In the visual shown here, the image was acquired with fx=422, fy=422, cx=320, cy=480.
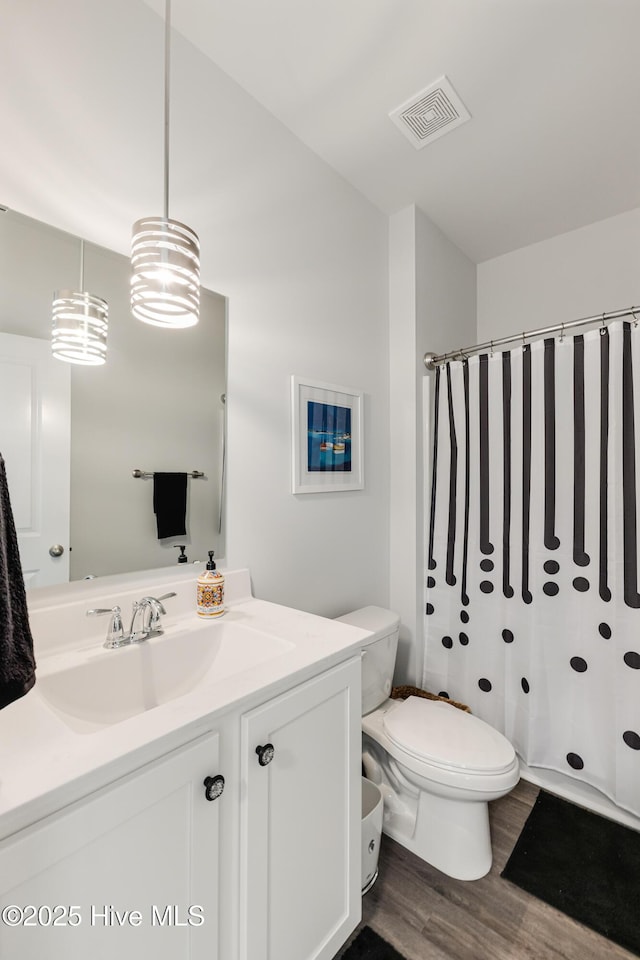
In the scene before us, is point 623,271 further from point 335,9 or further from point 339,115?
point 335,9

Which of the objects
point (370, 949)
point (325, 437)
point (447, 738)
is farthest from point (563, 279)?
point (370, 949)

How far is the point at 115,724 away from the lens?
838mm

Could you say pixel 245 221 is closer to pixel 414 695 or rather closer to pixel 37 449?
pixel 37 449

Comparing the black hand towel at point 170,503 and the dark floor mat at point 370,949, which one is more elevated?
the black hand towel at point 170,503

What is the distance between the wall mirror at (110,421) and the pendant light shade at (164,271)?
0.63 ft

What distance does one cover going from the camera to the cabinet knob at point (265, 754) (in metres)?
0.80

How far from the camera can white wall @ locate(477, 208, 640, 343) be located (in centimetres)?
203

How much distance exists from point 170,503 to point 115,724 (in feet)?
1.89

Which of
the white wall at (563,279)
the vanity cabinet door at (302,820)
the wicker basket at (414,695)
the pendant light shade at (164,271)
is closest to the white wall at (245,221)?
the pendant light shade at (164,271)

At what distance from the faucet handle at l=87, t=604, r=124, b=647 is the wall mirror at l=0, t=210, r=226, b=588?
0.10 meters

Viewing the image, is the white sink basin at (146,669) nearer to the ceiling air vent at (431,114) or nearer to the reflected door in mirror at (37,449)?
the reflected door in mirror at (37,449)

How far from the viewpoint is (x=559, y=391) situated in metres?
1.69

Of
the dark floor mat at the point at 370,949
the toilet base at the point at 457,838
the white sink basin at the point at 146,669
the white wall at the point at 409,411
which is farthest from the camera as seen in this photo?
the white wall at the point at 409,411

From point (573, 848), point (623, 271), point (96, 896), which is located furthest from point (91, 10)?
point (573, 848)
